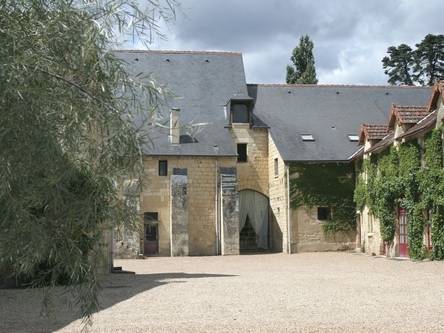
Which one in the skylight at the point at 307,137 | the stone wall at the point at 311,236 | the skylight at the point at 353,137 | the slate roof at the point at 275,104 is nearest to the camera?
the stone wall at the point at 311,236

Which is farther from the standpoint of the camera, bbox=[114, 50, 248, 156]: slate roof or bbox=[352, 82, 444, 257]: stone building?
bbox=[114, 50, 248, 156]: slate roof

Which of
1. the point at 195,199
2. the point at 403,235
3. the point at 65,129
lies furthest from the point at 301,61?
the point at 65,129

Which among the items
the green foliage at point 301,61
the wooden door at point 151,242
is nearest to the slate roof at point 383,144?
the wooden door at point 151,242

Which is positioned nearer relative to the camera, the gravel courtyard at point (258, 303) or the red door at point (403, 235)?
the gravel courtyard at point (258, 303)

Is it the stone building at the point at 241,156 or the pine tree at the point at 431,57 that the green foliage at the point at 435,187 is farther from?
the pine tree at the point at 431,57

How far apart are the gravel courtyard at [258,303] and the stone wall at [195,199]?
11635 mm

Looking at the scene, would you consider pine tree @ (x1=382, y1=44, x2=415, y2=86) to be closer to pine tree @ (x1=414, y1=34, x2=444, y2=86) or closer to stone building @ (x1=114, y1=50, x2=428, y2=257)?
pine tree @ (x1=414, y1=34, x2=444, y2=86)

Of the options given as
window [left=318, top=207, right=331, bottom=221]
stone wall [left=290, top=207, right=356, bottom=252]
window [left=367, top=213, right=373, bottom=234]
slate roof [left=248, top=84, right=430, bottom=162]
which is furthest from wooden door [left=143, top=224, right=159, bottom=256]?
window [left=367, top=213, right=373, bottom=234]

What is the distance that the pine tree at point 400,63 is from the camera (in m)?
48.6

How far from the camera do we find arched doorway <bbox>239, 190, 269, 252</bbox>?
30.9 metres

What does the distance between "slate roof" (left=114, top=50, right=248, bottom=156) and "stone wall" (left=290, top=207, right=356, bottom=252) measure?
436 cm

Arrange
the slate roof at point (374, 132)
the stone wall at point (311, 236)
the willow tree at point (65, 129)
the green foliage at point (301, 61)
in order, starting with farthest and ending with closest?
the green foliage at point (301, 61), the stone wall at point (311, 236), the slate roof at point (374, 132), the willow tree at point (65, 129)

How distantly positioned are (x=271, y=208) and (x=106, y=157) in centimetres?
2785

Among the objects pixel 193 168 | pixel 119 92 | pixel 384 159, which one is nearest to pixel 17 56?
pixel 119 92
